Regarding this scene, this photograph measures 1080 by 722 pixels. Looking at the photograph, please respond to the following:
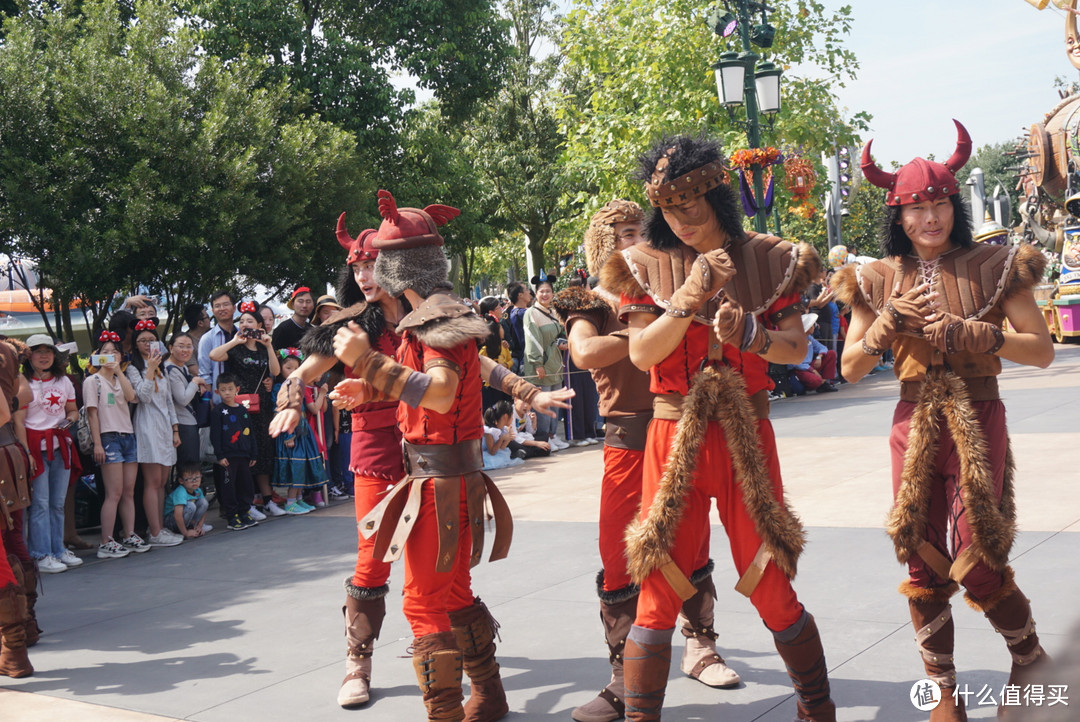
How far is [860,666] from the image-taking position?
415 centimetres

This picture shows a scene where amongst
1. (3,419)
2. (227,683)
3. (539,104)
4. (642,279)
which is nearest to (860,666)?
(642,279)

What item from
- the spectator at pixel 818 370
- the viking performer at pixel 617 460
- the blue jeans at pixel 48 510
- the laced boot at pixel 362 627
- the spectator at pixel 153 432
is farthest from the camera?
the spectator at pixel 818 370

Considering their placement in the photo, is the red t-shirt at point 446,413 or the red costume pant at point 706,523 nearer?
the red costume pant at point 706,523

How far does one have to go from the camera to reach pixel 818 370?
1608cm

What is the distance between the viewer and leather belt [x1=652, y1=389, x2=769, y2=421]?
3432 mm

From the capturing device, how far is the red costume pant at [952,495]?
3.46 m

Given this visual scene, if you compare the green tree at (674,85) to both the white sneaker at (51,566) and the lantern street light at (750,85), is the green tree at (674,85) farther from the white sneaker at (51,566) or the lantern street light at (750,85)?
the white sneaker at (51,566)

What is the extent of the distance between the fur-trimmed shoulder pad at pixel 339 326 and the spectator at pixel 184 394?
4.64 meters

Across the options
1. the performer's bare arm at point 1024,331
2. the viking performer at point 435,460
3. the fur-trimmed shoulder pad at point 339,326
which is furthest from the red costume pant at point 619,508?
the performer's bare arm at point 1024,331

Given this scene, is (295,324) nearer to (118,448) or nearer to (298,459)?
(298,459)

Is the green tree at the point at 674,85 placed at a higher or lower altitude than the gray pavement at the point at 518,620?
higher

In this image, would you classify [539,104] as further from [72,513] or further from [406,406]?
[406,406]

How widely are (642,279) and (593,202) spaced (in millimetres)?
17978

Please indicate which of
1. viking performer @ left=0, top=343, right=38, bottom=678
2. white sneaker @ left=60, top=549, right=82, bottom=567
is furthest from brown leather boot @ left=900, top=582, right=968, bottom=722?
white sneaker @ left=60, top=549, right=82, bottom=567
